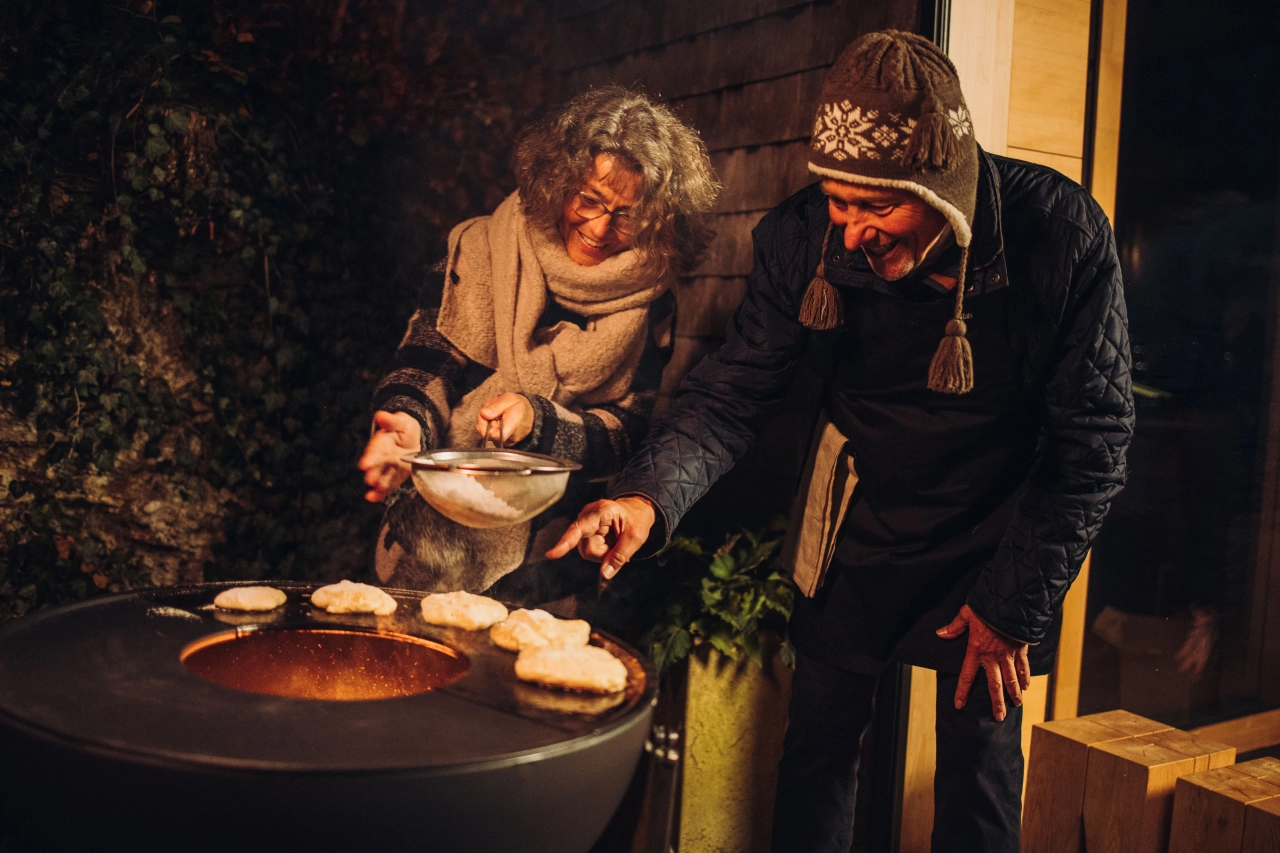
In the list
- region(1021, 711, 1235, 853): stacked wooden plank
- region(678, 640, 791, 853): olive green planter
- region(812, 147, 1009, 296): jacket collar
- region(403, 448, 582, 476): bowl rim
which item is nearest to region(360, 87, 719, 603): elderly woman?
region(678, 640, 791, 853): olive green planter

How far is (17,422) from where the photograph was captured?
293 centimetres

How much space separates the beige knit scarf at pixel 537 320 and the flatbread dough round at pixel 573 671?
135 cm

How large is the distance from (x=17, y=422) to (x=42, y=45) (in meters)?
1.13

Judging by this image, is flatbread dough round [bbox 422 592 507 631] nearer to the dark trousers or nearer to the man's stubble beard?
the dark trousers

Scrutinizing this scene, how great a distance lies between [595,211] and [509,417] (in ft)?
2.11

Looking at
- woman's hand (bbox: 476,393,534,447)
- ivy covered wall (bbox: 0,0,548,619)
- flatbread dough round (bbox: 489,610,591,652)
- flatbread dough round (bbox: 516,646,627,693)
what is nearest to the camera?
flatbread dough round (bbox: 516,646,627,693)

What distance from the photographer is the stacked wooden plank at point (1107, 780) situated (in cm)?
213

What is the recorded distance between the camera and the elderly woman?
107 inches

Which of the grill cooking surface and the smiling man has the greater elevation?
the smiling man

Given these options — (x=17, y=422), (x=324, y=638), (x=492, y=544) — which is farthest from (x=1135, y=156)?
(x=17, y=422)

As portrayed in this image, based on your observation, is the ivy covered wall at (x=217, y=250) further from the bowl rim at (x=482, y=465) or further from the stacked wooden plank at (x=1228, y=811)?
the stacked wooden plank at (x=1228, y=811)

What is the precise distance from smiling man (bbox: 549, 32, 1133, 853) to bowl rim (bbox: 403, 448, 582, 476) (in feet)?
0.45

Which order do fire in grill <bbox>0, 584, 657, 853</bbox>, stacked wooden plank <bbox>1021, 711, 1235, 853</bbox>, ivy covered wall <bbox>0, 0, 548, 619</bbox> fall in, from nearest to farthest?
fire in grill <bbox>0, 584, 657, 853</bbox> → stacked wooden plank <bbox>1021, 711, 1235, 853</bbox> → ivy covered wall <bbox>0, 0, 548, 619</bbox>

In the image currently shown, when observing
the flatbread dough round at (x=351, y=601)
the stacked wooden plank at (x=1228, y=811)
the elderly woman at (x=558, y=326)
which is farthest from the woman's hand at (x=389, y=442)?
the stacked wooden plank at (x=1228, y=811)
